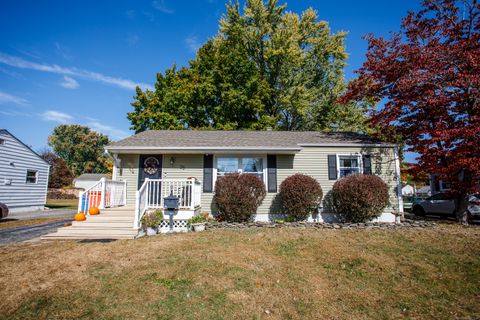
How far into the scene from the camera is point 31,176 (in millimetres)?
15406

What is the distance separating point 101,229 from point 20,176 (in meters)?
11.8

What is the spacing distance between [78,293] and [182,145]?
644cm

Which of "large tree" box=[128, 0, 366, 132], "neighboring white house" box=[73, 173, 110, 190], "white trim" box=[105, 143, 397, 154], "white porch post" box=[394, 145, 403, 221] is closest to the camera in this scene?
"white trim" box=[105, 143, 397, 154]

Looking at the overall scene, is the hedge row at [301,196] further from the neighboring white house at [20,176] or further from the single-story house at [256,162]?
the neighboring white house at [20,176]

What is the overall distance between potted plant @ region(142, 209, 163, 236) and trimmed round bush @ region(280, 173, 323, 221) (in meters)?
4.54

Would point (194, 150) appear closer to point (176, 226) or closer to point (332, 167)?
point (176, 226)

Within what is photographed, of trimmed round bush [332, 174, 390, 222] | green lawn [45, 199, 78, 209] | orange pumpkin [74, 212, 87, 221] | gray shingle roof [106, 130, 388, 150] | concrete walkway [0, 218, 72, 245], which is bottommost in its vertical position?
green lawn [45, 199, 78, 209]

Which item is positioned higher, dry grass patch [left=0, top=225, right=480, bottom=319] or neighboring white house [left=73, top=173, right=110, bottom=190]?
neighboring white house [left=73, top=173, right=110, bottom=190]

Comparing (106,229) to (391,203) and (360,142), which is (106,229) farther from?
(391,203)

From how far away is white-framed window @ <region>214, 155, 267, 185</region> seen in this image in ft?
32.4

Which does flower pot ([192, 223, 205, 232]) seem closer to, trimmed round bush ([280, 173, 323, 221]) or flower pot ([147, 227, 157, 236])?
flower pot ([147, 227, 157, 236])

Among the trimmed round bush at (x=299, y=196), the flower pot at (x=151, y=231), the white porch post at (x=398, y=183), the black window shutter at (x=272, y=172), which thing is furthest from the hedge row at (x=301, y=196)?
the flower pot at (x=151, y=231)

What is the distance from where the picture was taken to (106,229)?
23.3 feet

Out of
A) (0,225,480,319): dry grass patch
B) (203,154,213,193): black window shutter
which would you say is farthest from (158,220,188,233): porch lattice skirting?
(203,154,213,193): black window shutter
